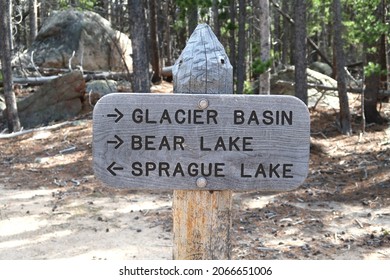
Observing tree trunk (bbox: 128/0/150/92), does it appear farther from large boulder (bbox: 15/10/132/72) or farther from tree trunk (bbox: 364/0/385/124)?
large boulder (bbox: 15/10/132/72)

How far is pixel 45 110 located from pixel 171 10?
11.1 metres

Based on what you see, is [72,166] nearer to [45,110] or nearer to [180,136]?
[45,110]

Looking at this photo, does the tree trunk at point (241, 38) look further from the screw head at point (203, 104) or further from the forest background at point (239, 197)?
the screw head at point (203, 104)

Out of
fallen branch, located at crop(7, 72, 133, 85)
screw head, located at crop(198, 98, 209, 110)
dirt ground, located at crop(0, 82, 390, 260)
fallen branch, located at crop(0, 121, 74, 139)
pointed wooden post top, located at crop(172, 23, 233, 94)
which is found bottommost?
dirt ground, located at crop(0, 82, 390, 260)

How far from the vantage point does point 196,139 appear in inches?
88.8

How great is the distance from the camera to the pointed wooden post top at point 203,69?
2488mm

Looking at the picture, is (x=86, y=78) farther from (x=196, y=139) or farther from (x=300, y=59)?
(x=196, y=139)

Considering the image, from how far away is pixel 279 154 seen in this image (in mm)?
2279

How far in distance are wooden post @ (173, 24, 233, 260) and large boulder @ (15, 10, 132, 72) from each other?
16.6m

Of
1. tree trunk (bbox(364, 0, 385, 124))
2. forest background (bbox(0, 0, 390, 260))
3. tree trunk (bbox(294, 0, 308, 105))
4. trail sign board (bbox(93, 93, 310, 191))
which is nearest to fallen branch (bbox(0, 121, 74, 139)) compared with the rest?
forest background (bbox(0, 0, 390, 260))

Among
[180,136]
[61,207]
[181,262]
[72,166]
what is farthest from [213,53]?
[72,166]

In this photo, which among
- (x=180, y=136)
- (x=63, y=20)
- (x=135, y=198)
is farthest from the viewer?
(x=63, y=20)

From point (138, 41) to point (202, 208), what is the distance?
30.2 feet

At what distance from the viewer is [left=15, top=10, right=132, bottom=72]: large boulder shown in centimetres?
1895
